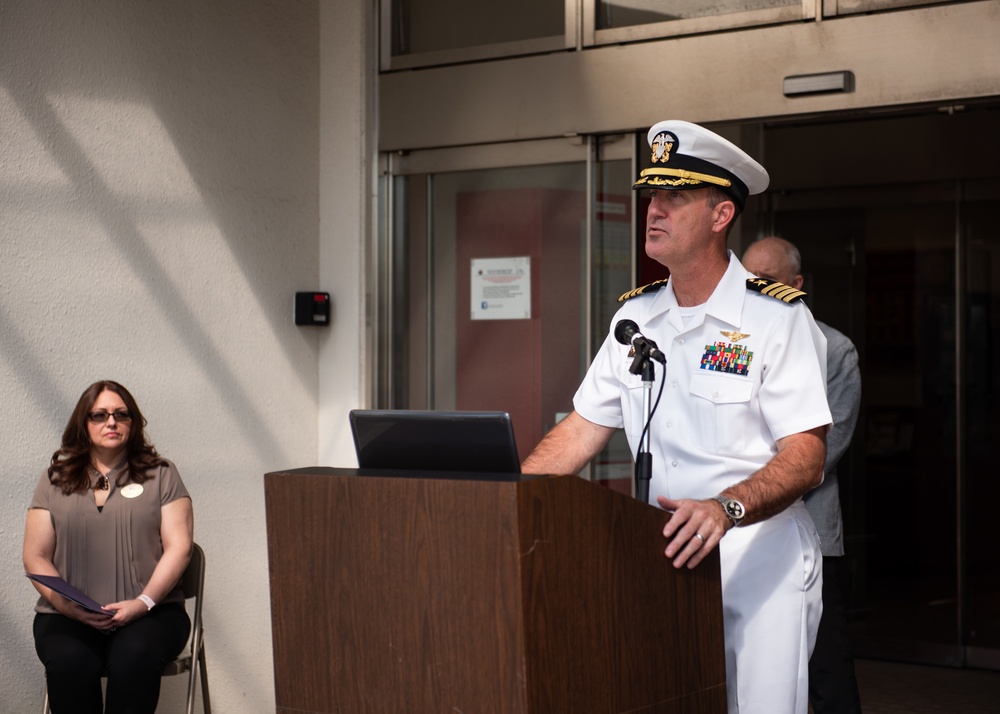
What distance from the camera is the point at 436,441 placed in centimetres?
192

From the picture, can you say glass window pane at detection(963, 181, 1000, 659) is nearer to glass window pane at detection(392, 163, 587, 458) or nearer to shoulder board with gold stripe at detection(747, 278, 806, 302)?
glass window pane at detection(392, 163, 587, 458)

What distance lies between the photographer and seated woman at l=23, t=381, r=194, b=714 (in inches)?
158

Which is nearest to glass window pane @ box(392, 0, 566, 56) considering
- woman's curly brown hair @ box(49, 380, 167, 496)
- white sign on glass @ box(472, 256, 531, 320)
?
white sign on glass @ box(472, 256, 531, 320)

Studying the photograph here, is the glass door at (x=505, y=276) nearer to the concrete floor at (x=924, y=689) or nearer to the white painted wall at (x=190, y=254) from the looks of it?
the white painted wall at (x=190, y=254)

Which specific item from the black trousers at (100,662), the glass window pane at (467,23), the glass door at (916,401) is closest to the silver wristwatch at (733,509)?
the black trousers at (100,662)

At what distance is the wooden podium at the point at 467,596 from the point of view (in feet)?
5.68

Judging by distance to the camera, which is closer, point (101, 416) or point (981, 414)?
point (101, 416)

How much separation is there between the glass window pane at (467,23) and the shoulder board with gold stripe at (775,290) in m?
2.79

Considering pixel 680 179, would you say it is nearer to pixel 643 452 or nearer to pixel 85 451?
pixel 643 452

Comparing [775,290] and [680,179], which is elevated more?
[680,179]

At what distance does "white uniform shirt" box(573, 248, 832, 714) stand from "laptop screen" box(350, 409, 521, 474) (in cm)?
72

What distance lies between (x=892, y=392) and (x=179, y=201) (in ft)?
13.4

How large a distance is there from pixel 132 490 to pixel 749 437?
2.53 m

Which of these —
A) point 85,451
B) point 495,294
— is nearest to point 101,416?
point 85,451
